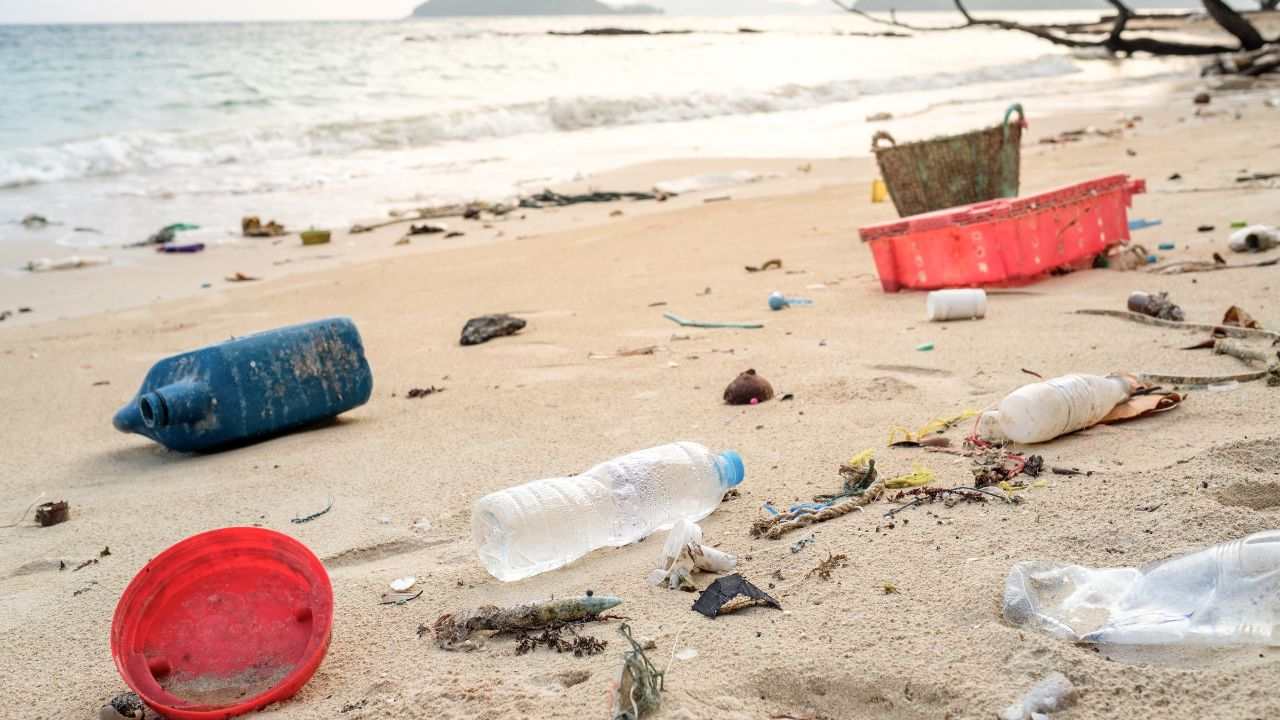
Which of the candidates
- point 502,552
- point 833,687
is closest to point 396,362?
point 502,552

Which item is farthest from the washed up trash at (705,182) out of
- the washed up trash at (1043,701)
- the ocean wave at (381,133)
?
the washed up trash at (1043,701)

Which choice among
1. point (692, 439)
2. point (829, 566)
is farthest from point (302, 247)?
point (829, 566)

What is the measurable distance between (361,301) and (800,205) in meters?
3.84

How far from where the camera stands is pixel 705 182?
35.6 feet

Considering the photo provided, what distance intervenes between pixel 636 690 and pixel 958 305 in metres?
2.98

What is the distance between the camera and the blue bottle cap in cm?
261

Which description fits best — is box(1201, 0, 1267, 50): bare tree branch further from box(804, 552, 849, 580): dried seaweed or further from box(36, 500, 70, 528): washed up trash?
box(36, 500, 70, 528): washed up trash

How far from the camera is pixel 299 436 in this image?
146 inches

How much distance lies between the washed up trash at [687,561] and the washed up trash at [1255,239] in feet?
12.4

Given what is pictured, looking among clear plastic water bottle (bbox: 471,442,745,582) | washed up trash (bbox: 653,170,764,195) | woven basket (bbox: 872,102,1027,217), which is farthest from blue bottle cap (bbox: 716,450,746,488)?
washed up trash (bbox: 653,170,764,195)

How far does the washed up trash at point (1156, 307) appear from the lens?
385 centimetres

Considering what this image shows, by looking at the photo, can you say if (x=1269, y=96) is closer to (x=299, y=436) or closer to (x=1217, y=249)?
(x=1217, y=249)

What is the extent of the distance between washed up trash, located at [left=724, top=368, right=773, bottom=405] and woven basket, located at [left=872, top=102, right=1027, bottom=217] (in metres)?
2.86

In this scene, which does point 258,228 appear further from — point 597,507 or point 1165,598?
point 1165,598
